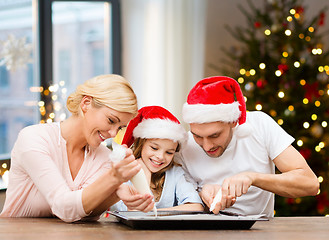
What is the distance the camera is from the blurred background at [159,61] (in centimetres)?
376

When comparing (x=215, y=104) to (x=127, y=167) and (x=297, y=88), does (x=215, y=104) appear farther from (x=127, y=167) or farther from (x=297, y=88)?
(x=297, y=88)

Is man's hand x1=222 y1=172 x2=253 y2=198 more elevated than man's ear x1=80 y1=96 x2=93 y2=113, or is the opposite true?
man's ear x1=80 y1=96 x2=93 y2=113

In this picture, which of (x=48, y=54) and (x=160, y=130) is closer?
(x=160, y=130)

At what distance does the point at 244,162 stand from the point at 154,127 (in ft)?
1.37

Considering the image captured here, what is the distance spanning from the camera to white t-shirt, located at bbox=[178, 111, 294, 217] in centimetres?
211

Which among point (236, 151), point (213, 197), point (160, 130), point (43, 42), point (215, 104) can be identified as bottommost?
point (213, 197)

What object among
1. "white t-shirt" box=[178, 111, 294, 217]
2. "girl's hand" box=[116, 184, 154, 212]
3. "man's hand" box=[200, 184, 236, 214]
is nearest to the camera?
"girl's hand" box=[116, 184, 154, 212]

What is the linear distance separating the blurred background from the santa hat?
1847 millimetres

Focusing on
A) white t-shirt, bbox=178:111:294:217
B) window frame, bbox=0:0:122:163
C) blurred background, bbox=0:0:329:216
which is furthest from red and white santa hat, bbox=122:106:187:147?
window frame, bbox=0:0:122:163

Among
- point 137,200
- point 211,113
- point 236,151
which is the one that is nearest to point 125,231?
point 137,200

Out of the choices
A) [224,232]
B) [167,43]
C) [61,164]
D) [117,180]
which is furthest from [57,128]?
[167,43]

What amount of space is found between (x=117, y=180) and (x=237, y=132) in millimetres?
705

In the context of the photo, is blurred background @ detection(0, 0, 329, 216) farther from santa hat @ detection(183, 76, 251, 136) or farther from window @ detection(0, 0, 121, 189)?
santa hat @ detection(183, 76, 251, 136)

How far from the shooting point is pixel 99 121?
1.75 metres
